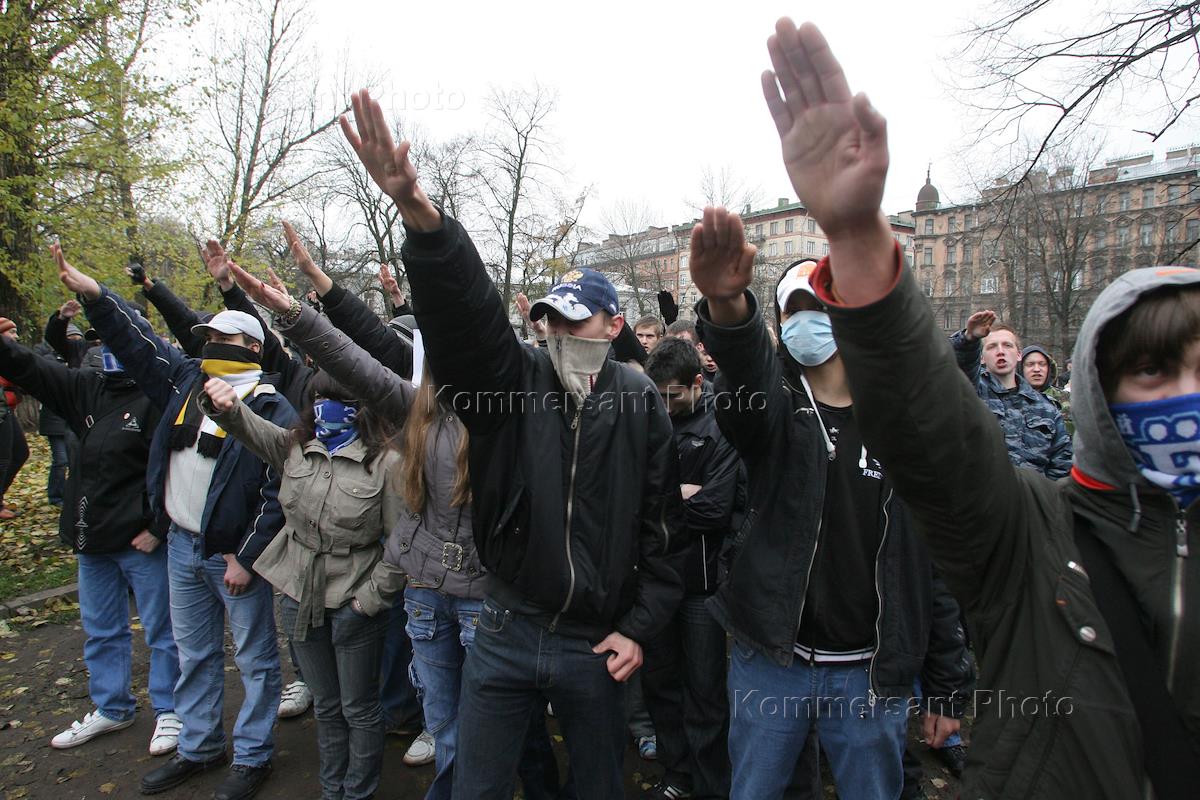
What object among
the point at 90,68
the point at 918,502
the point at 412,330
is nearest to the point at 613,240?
the point at 90,68

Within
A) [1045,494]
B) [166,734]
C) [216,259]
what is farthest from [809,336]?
[166,734]

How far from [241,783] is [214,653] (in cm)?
70

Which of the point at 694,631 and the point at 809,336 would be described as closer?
the point at 809,336

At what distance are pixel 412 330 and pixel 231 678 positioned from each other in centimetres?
304

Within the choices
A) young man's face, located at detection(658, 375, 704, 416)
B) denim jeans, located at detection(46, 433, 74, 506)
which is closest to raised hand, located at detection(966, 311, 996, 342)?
young man's face, located at detection(658, 375, 704, 416)

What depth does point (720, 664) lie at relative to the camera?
3.38 meters

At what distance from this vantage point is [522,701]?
227 centimetres

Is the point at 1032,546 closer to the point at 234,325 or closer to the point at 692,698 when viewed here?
the point at 692,698

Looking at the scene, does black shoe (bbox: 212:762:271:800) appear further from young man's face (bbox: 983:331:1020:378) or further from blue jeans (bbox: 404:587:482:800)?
young man's face (bbox: 983:331:1020:378)

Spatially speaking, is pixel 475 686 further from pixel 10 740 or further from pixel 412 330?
pixel 10 740

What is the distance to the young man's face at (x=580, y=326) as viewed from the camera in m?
2.40

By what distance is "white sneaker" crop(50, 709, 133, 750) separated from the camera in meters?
3.87

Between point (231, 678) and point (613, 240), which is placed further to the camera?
point (613, 240)

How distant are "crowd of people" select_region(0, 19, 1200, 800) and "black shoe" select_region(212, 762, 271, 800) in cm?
2
